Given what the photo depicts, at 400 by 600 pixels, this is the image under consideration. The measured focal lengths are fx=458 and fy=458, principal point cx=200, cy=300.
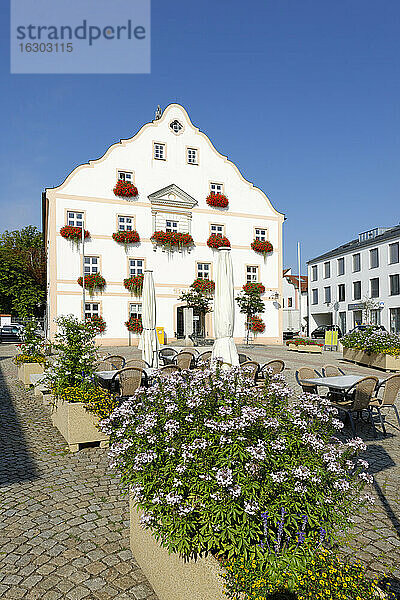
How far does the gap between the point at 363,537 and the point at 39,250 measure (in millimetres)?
49565

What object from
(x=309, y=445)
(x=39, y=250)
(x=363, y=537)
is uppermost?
(x=39, y=250)

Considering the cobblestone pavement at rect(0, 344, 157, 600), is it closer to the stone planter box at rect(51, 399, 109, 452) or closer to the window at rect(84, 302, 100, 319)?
the stone planter box at rect(51, 399, 109, 452)

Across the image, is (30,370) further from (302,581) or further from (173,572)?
(302,581)

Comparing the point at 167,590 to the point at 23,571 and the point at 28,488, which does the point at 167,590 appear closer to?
the point at 23,571

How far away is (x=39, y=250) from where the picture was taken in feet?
161

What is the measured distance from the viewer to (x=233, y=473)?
8.71 ft

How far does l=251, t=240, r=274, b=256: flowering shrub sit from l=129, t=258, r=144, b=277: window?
8.16 meters

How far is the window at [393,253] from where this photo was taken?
4239 cm

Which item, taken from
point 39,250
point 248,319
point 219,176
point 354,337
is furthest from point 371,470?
point 39,250

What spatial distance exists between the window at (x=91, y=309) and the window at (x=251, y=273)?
10.8 metres

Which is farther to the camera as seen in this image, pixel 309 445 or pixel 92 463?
pixel 92 463

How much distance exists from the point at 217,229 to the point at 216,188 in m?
2.90

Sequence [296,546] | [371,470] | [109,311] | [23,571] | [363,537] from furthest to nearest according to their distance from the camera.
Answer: [109,311] → [371,470] → [363,537] → [23,571] → [296,546]

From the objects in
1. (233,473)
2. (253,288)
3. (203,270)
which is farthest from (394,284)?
(233,473)
